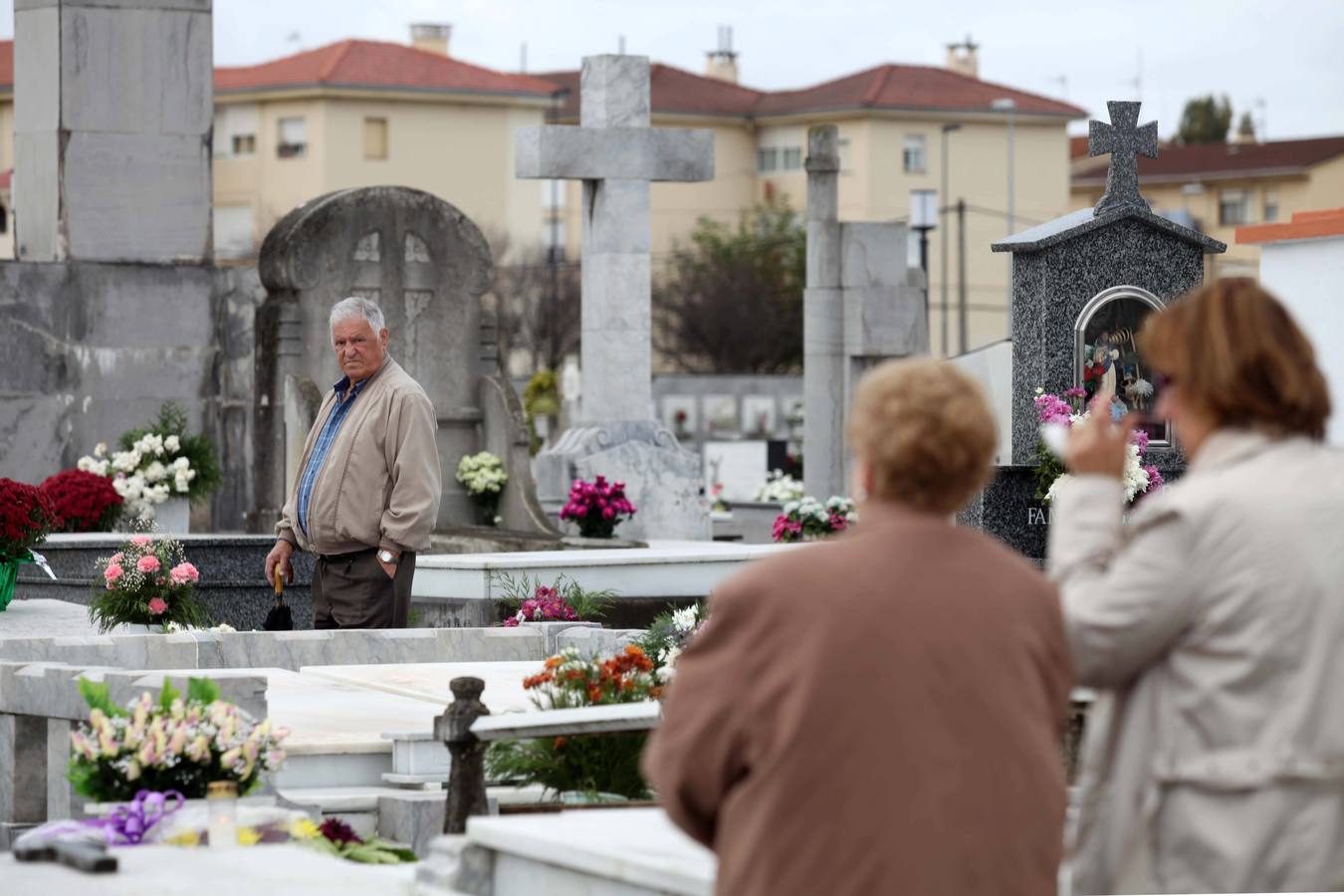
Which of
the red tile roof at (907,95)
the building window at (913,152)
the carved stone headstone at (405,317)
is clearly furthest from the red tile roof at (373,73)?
the carved stone headstone at (405,317)

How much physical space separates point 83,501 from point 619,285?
228 inches

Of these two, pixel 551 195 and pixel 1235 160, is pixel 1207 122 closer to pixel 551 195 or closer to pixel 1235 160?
pixel 1235 160

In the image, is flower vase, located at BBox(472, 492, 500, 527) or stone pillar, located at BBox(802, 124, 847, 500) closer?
flower vase, located at BBox(472, 492, 500, 527)

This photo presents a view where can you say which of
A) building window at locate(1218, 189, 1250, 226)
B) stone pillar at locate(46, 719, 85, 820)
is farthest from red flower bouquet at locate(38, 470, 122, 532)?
building window at locate(1218, 189, 1250, 226)

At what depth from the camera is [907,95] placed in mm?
83812

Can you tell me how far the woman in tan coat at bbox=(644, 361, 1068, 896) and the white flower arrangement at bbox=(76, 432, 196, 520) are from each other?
41.8 feet

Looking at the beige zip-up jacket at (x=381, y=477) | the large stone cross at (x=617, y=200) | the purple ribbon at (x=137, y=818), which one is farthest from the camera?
the large stone cross at (x=617, y=200)

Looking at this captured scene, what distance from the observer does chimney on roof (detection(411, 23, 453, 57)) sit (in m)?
88.4

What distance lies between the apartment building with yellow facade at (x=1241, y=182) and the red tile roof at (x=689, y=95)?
12060 mm

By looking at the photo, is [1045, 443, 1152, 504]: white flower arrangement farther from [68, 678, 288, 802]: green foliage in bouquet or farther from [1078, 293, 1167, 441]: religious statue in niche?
[68, 678, 288, 802]: green foliage in bouquet

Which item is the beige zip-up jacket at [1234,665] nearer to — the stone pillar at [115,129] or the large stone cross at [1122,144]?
the large stone cross at [1122,144]

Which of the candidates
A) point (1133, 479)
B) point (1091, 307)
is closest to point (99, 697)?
point (1133, 479)

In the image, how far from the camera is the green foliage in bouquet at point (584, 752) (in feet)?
23.2

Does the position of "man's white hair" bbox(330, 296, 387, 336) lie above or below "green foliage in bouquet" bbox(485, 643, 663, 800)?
above
